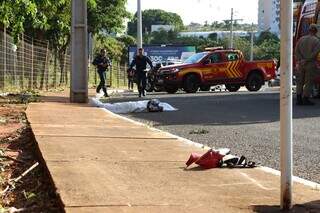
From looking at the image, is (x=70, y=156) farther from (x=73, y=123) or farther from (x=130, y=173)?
(x=73, y=123)

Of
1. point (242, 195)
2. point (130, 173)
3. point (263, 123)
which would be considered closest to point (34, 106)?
point (263, 123)

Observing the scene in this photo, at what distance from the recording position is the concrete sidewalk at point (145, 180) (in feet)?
→ 15.1

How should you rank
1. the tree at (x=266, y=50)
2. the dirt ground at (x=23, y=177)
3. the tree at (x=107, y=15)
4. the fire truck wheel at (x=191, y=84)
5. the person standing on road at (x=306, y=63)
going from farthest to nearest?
1. the tree at (x=266, y=50)
2. the tree at (x=107, y=15)
3. the fire truck wheel at (x=191, y=84)
4. the person standing on road at (x=306, y=63)
5. the dirt ground at (x=23, y=177)

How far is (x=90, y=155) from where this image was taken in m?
6.76

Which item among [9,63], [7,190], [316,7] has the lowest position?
[7,190]

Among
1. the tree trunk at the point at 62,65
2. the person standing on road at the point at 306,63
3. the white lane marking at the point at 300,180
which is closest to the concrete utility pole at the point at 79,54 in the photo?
the person standing on road at the point at 306,63

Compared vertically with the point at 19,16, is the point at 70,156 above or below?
below

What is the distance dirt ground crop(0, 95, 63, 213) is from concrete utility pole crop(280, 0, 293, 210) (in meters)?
1.63

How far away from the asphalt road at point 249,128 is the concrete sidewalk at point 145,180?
29.8 inches

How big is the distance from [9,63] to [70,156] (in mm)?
15348

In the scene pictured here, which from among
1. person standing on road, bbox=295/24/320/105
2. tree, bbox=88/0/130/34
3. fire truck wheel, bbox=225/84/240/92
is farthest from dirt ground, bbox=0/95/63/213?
Result: tree, bbox=88/0/130/34

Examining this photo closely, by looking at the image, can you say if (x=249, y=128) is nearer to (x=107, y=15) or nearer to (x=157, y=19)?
(x=107, y=15)

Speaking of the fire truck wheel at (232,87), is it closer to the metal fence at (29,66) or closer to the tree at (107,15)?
the metal fence at (29,66)

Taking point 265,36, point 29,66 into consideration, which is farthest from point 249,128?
point 265,36
